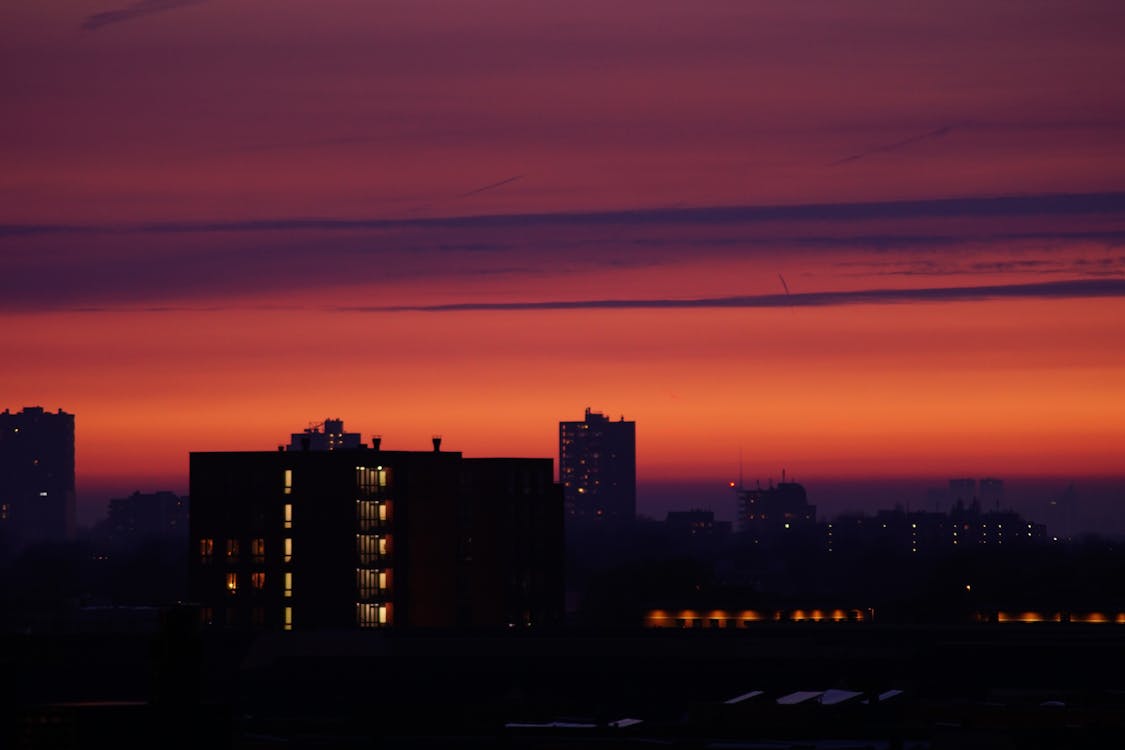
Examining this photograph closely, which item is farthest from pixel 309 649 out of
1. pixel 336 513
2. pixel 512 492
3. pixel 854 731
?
pixel 854 731

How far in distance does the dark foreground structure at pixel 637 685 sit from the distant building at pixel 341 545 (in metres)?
23.9

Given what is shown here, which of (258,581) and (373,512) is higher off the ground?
(373,512)

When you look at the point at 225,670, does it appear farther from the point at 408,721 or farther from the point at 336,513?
the point at 336,513

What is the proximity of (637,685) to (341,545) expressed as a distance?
50.4 metres

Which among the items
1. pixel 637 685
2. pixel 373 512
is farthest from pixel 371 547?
pixel 637 685

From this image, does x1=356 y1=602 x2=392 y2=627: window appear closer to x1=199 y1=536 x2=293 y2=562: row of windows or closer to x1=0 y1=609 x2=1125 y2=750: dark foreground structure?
x1=199 y1=536 x2=293 y2=562: row of windows

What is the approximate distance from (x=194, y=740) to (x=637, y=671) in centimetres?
6467

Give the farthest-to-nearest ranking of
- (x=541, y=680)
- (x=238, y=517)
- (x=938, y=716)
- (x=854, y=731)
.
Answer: (x=238, y=517), (x=541, y=680), (x=938, y=716), (x=854, y=731)

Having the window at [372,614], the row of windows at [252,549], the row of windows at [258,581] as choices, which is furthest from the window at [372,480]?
the row of windows at [258,581]

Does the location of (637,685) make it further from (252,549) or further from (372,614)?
(252,549)

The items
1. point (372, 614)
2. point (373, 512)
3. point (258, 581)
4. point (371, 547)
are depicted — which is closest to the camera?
point (258, 581)

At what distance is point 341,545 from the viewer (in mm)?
158500

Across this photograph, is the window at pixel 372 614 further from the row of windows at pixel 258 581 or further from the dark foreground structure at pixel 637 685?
the dark foreground structure at pixel 637 685

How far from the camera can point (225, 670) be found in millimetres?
116938
